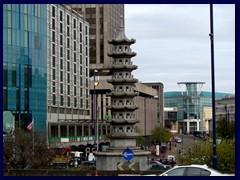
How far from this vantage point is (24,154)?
42.8 m

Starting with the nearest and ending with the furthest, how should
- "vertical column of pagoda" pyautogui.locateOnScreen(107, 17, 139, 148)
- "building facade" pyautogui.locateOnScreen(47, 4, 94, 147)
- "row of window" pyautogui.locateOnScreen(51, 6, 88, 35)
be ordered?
"vertical column of pagoda" pyautogui.locateOnScreen(107, 17, 139, 148), "building facade" pyautogui.locateOnScreen(47, 4, 94, 147), "row of window" pyautogui.locateOnScreen(51, 6, 88, 35)

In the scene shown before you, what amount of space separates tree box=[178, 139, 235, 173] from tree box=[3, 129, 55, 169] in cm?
1089

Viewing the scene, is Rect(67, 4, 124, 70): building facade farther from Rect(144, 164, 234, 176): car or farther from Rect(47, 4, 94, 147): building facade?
Rect(144, 164, 234, 176): car

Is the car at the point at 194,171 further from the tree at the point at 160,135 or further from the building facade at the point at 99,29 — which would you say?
the building facade at the point at 99,29

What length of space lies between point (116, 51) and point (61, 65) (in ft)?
152

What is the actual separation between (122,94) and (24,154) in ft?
31.7

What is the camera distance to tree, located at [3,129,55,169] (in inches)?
1661

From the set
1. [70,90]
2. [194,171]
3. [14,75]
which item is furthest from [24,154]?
[70,90]

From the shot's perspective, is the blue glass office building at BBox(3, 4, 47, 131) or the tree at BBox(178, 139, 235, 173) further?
the blue glass office building at BBox(3, 4, 47, 131)

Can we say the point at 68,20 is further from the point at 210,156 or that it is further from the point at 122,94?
the point at 210,156

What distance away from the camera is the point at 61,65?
3666 inches

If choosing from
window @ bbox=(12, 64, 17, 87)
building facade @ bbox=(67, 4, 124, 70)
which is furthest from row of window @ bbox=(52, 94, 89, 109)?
building facade @ bbox=(67, 4, 124, 70)

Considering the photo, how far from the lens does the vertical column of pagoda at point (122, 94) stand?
47.4 meters

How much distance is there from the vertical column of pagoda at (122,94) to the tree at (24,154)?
583 cm
